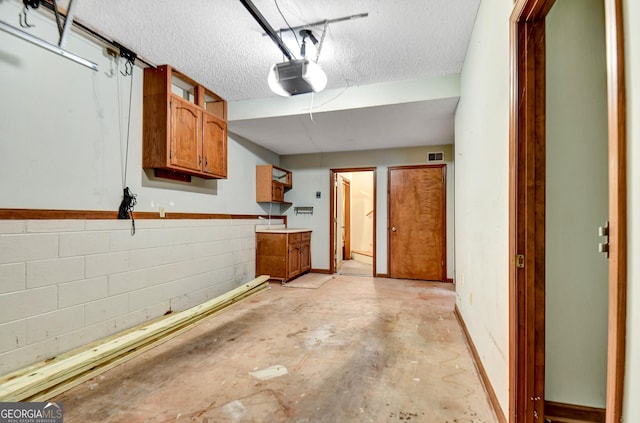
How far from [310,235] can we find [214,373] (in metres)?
3.69

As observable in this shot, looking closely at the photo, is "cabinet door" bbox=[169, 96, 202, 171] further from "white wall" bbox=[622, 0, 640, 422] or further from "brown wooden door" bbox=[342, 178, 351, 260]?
"brown wooden door" bbox=[342, 178, 351, 260]

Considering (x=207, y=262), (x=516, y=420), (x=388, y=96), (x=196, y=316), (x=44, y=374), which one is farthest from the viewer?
(x=207, y=262)

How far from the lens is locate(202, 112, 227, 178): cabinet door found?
3312 mm

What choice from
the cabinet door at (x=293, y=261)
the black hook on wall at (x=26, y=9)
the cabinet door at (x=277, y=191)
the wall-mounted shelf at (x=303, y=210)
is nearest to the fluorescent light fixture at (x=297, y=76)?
the black hook on wall at (x=26, y=9)

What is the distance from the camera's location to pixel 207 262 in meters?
3.68

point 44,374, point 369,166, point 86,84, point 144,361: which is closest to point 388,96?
point 369,166

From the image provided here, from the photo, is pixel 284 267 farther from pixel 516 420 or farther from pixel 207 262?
pixel 516 420

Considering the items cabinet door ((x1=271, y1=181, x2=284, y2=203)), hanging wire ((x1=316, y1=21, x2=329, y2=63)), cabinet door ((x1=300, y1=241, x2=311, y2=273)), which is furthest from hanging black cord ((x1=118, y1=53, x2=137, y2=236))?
cabinet door ((x1=300, y1=241, x2=311, y2=273))

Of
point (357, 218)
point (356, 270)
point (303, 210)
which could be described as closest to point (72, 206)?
point (303, 210)

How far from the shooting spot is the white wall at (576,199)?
1.41 metres
